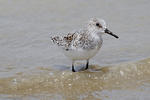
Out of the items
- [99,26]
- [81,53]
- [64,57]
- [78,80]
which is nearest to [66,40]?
[81,53]

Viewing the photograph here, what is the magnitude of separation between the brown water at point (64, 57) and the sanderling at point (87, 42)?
47 cm

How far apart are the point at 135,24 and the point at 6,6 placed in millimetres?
3509

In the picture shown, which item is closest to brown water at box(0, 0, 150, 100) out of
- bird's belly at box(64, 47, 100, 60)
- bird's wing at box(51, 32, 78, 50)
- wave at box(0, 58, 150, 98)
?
wave at box(0, 58, 150, 98)

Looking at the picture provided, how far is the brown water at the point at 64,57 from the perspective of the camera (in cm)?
761

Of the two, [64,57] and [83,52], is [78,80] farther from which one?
[64,57]

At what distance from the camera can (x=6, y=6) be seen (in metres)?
11.4

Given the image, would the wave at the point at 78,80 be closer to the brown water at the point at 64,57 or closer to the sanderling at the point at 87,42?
the brown water at the point at 64,57

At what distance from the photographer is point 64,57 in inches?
365

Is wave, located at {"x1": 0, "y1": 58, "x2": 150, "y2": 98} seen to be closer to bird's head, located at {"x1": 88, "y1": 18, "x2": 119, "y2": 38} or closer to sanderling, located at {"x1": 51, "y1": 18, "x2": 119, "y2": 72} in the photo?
sanderling, located at {"x1": 51, "y1": 18, "x2": 119, "y2": 72}

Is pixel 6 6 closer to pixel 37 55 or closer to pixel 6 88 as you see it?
pixel 37 55

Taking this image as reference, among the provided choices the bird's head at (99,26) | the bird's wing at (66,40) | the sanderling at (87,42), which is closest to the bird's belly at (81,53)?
the sanderling at (87,42)

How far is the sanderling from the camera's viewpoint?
7.99 metres

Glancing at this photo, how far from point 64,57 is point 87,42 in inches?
55.2

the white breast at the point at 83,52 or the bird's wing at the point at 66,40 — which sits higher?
the bird's wing at the point at 66,40
